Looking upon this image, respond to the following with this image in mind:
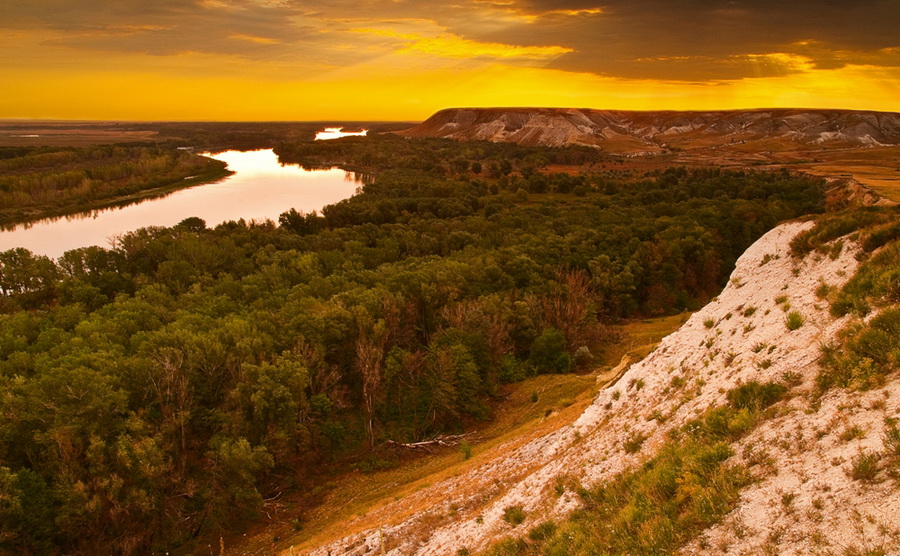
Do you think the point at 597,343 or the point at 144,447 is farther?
the point at 597,343

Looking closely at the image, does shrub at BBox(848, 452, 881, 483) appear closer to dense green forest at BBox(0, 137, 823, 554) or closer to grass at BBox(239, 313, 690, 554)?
grass at BBox(239, 313, 690, 554)

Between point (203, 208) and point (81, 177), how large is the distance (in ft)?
129

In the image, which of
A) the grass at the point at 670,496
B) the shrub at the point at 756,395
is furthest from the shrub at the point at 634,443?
the shrub at the point at 756,395

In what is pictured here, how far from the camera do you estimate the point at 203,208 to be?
8638 cm

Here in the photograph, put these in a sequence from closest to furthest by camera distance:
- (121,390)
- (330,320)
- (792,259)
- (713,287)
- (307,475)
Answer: (792,259), (121,390), (307,475), (330,320), (713,287)

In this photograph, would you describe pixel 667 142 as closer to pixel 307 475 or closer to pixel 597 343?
pixel 597 343

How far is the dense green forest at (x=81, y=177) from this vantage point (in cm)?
8775

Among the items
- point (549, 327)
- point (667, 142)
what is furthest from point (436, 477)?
point (667, 142)

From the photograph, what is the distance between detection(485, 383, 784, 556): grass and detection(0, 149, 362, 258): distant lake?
60.0 m

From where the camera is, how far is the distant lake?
69312mm

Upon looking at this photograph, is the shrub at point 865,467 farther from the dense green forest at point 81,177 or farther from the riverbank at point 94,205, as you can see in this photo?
the dense green forest at point 81,177

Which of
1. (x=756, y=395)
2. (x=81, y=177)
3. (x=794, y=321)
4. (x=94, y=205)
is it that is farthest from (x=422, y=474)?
(x=81, y=177)

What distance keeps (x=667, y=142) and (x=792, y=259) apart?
19753cm

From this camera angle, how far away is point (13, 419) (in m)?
18.8
